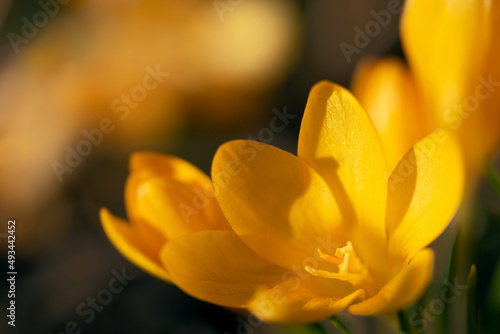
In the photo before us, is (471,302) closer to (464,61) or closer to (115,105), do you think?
(464,61)

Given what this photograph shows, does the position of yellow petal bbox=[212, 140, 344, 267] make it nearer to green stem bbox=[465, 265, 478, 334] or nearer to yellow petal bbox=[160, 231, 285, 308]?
yellow petal bbox=[160, 231, 285, 308]

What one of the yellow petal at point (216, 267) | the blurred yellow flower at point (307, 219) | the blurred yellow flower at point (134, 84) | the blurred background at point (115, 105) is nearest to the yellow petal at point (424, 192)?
the blurred yellow flower at point (307, 219)

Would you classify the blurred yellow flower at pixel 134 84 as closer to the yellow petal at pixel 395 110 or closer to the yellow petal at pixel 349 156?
the yellow petal at pixel 395 110

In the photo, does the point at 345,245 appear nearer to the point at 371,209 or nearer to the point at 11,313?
the point at 371,209

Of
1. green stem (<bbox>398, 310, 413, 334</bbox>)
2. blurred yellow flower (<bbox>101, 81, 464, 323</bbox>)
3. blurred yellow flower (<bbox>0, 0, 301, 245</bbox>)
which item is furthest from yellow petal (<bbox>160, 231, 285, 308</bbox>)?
blurred yellow flower (<bbox>0, 0, 301, 245</bbox>)

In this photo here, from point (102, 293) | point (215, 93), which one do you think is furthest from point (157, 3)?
point (102, 293)

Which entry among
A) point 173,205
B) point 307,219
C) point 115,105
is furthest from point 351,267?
point 115,105
